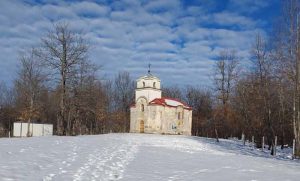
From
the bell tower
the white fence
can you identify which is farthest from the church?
the white fence

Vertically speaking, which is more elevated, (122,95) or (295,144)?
(122,95)

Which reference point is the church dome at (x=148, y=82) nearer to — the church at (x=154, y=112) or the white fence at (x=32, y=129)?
the church at (x=154, y=112)

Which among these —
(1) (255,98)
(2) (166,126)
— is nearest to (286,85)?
(1) (255,98)

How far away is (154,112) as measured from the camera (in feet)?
187

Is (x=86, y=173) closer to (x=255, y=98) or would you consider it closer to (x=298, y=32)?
(x=298, y=32)

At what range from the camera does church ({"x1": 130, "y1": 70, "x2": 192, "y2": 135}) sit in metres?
57.1

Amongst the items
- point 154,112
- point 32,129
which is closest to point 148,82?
point 154,112

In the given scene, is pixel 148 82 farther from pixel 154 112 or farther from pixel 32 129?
pixel 32 129

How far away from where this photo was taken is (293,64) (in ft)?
94.6

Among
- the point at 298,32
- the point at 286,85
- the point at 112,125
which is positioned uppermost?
the point at 298,32

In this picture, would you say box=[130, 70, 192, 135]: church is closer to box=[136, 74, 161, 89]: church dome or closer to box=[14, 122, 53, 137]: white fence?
box=[136, 74, 161, 89]: church dome

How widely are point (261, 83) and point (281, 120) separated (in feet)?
31.1

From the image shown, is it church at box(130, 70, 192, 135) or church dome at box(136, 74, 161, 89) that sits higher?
church dome at box(136, 74, 161, 89)

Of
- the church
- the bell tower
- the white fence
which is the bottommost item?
the white fence
